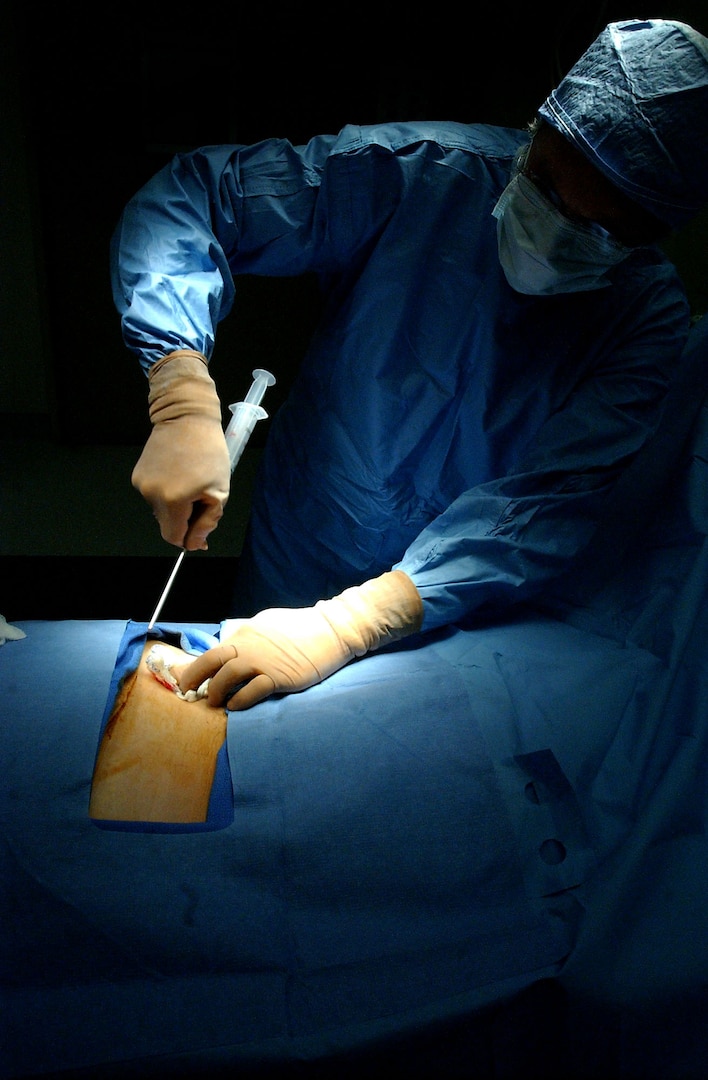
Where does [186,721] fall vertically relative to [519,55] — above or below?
below

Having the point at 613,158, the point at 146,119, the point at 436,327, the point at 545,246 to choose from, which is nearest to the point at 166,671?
the point at 436,327

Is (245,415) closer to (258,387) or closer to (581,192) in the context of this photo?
(258,387)

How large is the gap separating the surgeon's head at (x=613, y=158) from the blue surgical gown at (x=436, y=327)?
0.50ft

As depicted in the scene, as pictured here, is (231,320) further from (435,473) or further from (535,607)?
(535,607)

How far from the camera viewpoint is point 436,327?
62.7 inches

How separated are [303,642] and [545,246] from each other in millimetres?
829

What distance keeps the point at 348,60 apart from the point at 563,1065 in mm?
2285

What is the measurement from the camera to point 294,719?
121 cm

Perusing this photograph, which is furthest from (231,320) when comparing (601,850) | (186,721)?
(601,850)

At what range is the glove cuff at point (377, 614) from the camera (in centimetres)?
139

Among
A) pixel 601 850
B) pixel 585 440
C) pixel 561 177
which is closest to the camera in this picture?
pixel 601 850

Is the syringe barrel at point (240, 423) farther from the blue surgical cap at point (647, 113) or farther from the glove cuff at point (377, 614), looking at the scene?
the blue surgical cap at point (647, 113)

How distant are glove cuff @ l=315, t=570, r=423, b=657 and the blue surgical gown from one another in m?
0.03

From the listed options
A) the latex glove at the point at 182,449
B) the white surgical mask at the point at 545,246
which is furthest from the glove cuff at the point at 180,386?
the white surgical mask at the point at 545,246
